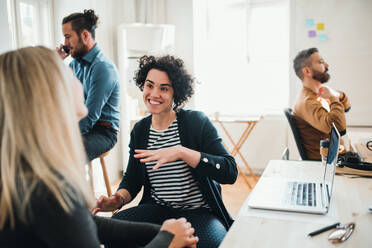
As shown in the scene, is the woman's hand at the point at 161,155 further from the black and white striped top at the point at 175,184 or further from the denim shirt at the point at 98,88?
the denim shirt at the point at 98,88

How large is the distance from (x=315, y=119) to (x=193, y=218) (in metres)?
1.45

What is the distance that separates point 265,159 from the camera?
14.2ft

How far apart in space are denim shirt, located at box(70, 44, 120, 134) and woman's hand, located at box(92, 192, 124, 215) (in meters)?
0.90

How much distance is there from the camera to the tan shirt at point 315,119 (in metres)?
2.60

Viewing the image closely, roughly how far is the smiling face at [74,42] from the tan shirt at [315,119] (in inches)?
65.4

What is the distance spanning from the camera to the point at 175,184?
1705mm

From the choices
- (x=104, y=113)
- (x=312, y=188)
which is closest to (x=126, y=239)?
(x=312, y=188)

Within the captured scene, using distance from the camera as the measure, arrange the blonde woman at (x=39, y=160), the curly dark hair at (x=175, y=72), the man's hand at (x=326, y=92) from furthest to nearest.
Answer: the man's hand at (x=326, y=92) < the curly dark hair at (x=175, y=72) < the blonde woman at (x=39, y=160)

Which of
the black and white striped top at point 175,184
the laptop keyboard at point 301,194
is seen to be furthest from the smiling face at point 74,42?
the laptop keyboard at point 301,194

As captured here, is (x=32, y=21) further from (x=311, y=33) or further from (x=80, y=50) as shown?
(x=311, y=33)

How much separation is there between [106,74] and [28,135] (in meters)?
1.81

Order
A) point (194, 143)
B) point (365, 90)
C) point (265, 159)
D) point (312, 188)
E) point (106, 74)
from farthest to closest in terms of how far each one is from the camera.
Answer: point (265, 159)
point (365, 90)
point (106, 74)
point (194, 143)
point (312, 188)

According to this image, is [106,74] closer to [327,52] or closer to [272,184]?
[272,184]

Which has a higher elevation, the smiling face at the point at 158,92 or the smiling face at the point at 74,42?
the smiling face at the point at 74,42
